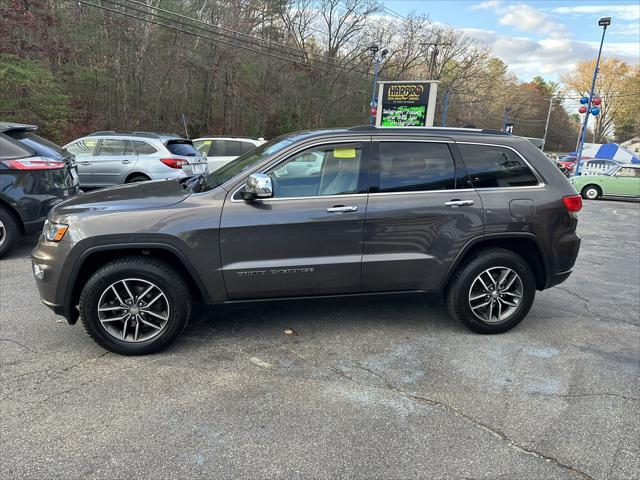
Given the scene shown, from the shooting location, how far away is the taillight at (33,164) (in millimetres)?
5551

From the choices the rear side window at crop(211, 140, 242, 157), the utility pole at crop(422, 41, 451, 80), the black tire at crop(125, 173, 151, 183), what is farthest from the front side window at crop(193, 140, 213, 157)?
the utility pole at crop(422, 41, 451, 80)

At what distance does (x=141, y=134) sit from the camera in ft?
31.6

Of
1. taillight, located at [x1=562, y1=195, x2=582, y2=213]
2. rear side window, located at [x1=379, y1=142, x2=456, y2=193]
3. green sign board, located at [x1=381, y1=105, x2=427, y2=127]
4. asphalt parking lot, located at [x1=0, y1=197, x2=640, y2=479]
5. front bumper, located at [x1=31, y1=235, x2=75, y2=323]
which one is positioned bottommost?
asphalt parking lot, located at [x1=0, y1=197, x2=640, y2=479]

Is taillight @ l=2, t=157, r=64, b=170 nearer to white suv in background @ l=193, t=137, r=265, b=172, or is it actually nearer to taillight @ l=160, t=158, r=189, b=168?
taillight @ l=160, t=158, r=189, b=168

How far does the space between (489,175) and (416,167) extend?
2.22 feet

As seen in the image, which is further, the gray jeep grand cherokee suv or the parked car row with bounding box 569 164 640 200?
the parked car row with bounding box 569 164 640 200

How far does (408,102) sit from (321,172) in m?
17.6

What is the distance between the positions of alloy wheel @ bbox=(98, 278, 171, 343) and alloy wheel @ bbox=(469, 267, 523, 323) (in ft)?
8.66

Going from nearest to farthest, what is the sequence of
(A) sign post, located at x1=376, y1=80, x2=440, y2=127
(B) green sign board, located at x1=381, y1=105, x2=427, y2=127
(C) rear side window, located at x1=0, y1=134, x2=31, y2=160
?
(C) rear side window, located at x1=0, y1=134, x2=31, y2=160 → (A) sign post, located at x1=376, y1=80, x2=440, y2=127 → (B) green sign board, located at x1=381, y1=105, x2=427, y2=127

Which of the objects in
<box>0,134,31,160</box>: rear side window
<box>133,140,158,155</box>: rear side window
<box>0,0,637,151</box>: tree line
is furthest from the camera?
<box>0,0,637,151</box>: tree line

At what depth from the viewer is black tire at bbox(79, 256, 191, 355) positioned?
3289 millimetres

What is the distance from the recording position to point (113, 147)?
9406 mm

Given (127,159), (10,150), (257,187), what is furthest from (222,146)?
(257,187)

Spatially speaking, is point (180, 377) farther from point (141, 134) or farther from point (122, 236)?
point (141, 134)
